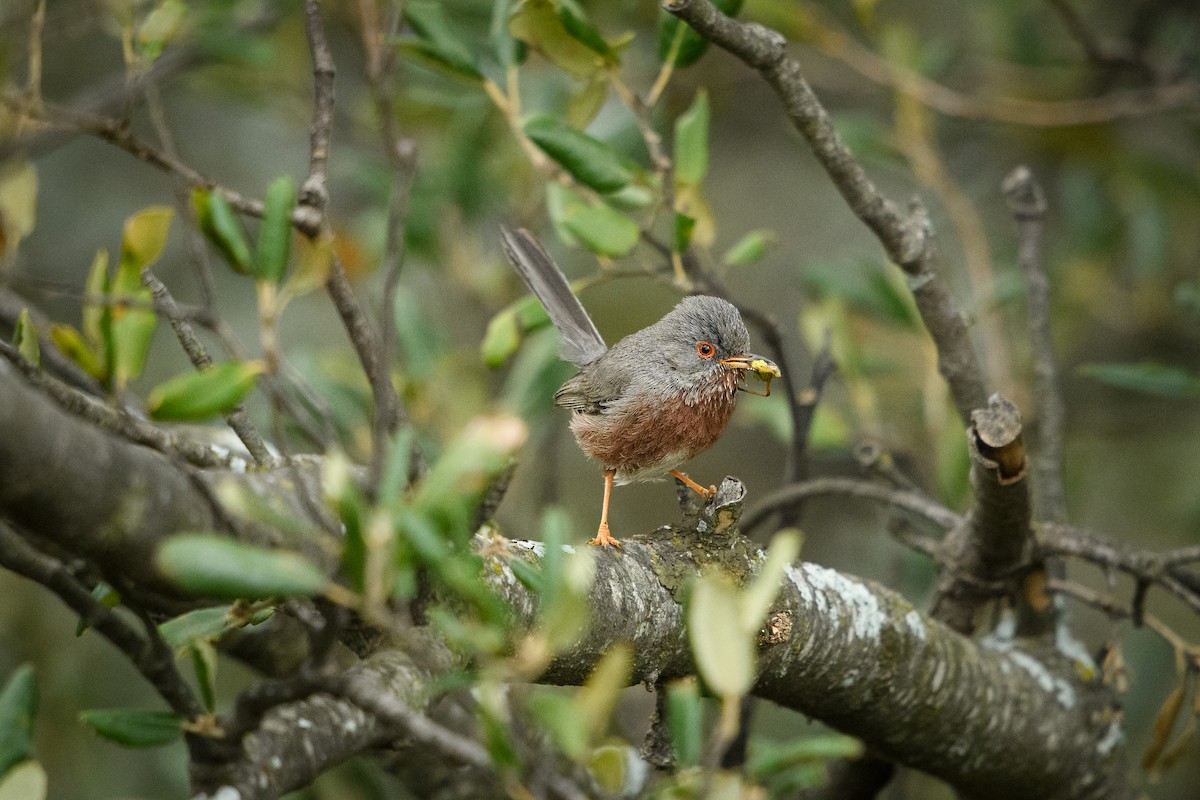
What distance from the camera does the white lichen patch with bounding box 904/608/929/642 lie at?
2.98 meters

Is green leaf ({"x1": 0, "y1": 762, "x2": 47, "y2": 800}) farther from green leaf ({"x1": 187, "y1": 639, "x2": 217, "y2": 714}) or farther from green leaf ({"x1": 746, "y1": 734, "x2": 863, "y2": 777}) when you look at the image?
green leaf ({"x1": 746, "y1": 734, "x2": 863, "y2": 777})

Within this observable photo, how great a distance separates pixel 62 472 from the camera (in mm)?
1366

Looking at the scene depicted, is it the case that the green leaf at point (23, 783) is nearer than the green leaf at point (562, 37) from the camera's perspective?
Yes

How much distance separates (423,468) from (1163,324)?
15.4ft

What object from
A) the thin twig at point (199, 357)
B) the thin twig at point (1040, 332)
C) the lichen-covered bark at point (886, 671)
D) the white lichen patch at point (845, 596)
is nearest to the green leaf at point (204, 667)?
the thin twig at point (199, 357)

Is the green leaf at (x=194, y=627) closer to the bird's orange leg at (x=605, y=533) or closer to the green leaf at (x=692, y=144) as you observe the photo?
the bird's orange leg at (x=605, y=533)

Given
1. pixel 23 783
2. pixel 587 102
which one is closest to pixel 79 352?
pixel 23 783

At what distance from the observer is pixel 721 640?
4.63 feet

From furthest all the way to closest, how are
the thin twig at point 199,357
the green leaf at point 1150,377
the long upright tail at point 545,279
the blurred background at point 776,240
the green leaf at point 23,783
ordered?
the blurred background at point 776,240 < the long upright tail at point 545,279 < the green leaf at point 1150,377 < the thin twig at point 199,357 < the green leaf at point 23,783

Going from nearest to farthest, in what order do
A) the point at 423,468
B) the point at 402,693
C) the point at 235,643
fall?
1. the point at 402,693
2. the point at 423,468
3. the point at 235,643

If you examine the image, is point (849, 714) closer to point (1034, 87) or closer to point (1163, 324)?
point (1163, 324)

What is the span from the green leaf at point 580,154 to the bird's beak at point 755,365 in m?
0.96

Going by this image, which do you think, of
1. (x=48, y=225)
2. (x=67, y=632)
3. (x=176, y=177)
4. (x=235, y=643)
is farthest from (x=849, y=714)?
(x=48, y=225)

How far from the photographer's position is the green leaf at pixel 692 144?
10.6 ft
